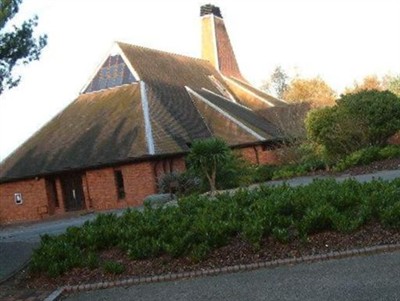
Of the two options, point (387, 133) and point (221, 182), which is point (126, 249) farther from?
point (387, 133)

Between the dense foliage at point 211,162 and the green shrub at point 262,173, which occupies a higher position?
the dense foliage at point 211,162

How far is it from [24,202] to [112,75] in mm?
9208

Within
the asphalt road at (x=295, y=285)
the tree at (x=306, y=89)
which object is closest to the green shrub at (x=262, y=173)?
the asphalt road at (x=295, y=285)

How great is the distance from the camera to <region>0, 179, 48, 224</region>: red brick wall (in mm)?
27531

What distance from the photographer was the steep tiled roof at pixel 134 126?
85.9 ft

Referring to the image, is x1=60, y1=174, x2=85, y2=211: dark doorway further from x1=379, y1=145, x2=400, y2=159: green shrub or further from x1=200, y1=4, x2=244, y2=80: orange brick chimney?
x1=200, y1=4, x2=244, y2=80: orange brick chimney

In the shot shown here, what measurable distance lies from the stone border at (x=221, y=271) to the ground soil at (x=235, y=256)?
0.67 feet

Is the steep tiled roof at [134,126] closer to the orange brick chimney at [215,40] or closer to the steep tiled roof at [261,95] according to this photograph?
the steep tiled roof at [261,95]

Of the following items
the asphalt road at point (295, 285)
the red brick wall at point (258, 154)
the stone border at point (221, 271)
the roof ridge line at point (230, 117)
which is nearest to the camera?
the asphalt road at point (295, 285)

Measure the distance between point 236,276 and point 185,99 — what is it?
83.9 ft

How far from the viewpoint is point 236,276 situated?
7.37 meters

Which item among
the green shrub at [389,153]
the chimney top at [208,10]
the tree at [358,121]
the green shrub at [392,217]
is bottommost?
the green shrub at [392,217]

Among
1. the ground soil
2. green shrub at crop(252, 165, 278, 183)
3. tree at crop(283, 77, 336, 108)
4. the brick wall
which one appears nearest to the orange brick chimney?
tree at crop(283, 77, 336, 108)

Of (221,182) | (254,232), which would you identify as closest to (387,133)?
(221,182)
